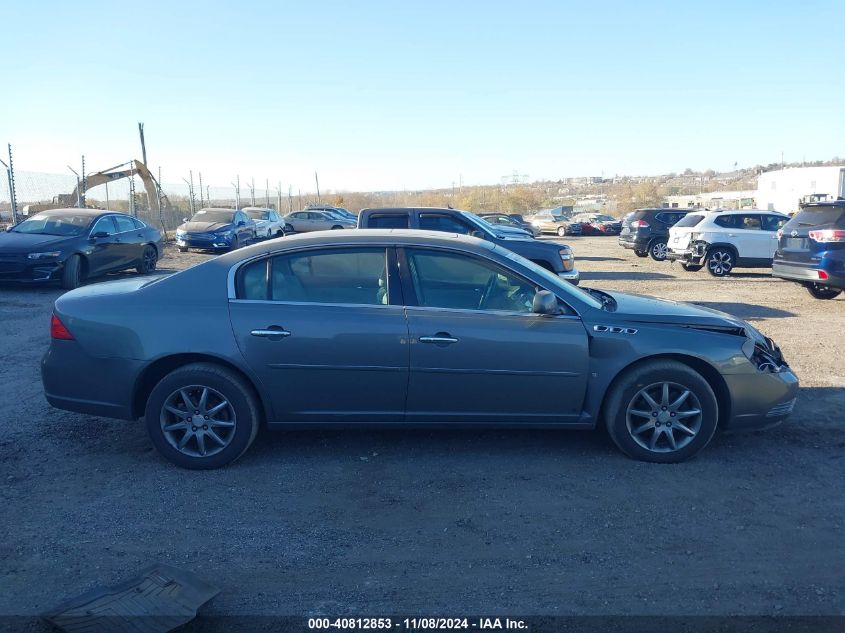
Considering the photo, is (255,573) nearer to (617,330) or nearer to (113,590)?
(113,590)

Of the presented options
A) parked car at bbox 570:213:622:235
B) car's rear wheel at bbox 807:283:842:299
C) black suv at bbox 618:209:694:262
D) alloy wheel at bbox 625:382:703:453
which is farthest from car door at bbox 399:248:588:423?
parked car at bbox 570:213:622:235

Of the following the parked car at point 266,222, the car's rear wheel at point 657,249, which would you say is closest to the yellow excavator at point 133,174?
the parked car at point 266,222

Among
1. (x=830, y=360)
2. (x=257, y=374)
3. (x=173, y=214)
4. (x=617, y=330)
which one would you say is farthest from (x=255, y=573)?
(x=173, y=214)

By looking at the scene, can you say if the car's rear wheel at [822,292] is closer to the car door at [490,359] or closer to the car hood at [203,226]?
the car door at [490,359]

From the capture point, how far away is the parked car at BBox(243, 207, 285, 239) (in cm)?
2766

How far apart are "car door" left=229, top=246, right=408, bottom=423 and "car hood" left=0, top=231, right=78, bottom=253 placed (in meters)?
9.64

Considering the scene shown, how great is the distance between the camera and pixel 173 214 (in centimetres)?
3294

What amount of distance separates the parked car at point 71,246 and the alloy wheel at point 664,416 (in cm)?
1127

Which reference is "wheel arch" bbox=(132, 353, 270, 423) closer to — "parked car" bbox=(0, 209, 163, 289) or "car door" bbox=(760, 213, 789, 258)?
"parked car" bbox=(0, 209, 163, 289)

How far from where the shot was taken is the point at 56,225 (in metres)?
13.5

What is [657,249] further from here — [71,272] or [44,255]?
[44,255]

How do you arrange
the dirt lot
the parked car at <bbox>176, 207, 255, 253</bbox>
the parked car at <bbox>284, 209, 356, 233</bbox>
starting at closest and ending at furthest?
the dirt lot → the parked car at <bbox>176, 207, 255, 253</bbox> → the parked car at <bbox>284, 209, 356, 233</bbox>

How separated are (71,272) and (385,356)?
10408 millimetres

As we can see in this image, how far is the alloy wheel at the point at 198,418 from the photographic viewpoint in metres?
4.63
